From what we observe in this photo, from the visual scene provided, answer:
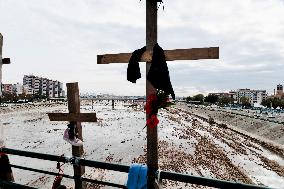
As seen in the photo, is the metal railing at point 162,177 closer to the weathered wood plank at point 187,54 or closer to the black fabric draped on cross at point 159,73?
the black fabric draped on cross at point 159,73

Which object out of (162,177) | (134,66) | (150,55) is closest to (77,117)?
(134,66)

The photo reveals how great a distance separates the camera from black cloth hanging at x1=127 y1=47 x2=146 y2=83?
4.75 meters

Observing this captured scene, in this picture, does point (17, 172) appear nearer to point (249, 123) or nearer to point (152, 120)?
point (152, 120)

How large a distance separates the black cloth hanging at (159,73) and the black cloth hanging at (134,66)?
29 centimetres

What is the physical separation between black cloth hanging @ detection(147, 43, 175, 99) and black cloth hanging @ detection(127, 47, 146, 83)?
0.29 meters

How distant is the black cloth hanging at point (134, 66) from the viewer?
4746mm

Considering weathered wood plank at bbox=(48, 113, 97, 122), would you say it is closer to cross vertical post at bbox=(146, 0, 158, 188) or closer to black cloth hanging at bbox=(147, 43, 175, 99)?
cross vertical post at bbox=(146, 0, 158, 188)

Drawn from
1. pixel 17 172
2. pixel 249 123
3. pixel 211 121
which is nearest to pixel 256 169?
pixel 17 172

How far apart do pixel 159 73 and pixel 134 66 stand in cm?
59

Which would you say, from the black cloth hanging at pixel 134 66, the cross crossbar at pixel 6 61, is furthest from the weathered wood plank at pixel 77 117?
the cross crossbar at pixel 6 61

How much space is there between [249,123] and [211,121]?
8.12 metres

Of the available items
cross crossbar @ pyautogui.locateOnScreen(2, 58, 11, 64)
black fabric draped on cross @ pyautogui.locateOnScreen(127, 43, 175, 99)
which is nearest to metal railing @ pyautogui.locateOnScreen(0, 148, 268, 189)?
black fabric draped on cross @ pyautogui.locateOnScreen(127, 43, 175, 99)

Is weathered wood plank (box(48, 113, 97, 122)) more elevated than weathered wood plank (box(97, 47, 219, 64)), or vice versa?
weathered wood plank (box(97, 47, 219, 64))

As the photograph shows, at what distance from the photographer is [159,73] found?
175 inches
